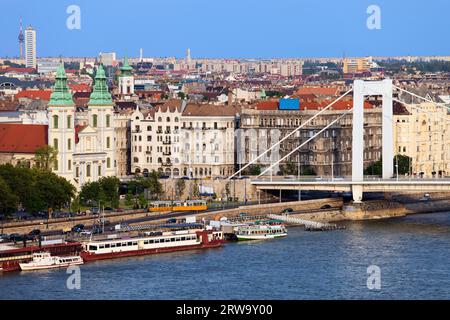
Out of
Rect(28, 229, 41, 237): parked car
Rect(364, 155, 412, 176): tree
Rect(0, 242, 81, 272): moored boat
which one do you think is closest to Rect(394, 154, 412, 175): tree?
Rect(364, 155, 412, 176): tree

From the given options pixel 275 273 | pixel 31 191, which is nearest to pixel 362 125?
pixel 31 191

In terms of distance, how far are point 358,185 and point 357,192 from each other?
0.70 feet

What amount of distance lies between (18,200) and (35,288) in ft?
30.9

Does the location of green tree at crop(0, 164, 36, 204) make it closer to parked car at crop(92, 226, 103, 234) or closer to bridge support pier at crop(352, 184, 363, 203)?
parked car at crop(92, 226, 103, 234)

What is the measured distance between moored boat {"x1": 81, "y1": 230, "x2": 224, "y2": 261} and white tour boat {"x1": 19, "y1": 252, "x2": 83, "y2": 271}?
0.71 metres

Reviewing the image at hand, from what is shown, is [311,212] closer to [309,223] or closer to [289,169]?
[309,223]

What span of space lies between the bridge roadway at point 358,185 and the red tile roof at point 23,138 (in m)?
6.00

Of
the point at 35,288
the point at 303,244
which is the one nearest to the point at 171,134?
the point at 303,244

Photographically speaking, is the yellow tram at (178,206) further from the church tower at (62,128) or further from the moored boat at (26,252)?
the moored boat at (26,252)

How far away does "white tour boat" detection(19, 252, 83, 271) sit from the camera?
96.4 feet

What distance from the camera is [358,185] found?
41.1 m

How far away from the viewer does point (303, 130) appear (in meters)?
48.0
